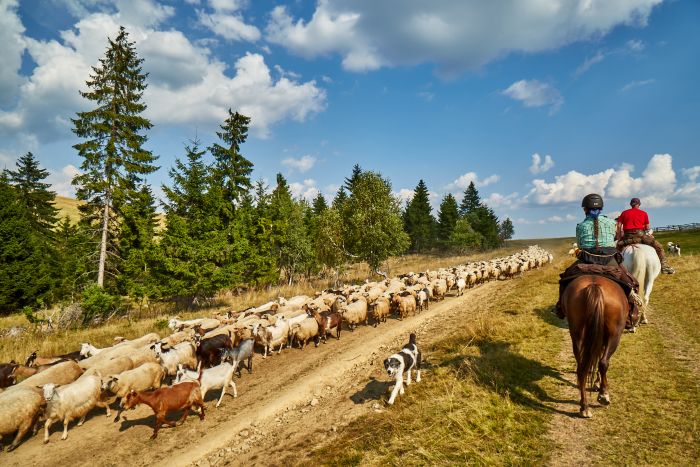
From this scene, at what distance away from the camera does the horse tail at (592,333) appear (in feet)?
19.3

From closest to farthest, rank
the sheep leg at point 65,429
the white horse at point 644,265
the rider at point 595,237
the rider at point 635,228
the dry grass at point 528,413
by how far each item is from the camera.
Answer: the dry grass at point 528,413
the rider at point 595,237
the sheep leg at point 65,429
the white horse at point 644,265
the rider at point 635,228

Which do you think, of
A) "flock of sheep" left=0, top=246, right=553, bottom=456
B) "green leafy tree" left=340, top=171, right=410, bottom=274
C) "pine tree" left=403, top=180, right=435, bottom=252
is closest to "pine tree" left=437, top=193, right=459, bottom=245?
"pine tree" left=403, top=180, right=435, bottom=252

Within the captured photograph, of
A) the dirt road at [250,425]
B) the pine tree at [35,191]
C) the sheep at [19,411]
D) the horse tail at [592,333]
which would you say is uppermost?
the pine tree at [35,191]

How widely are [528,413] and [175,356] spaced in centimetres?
1069

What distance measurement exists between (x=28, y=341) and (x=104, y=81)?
17894 mm

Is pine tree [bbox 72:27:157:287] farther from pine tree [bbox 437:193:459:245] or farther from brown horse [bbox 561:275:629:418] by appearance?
pine tree [bbox 437:193:459:245]

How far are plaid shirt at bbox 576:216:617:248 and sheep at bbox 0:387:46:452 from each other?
14.3 meters

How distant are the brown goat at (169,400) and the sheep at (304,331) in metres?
5.50

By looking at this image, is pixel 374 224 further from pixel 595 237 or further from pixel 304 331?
pixel 595 237

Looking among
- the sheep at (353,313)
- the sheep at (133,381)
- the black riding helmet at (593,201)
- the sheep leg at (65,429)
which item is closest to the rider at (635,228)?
the black riding helmet at (593,201)

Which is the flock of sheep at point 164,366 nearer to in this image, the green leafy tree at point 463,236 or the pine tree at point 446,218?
the green leafy tree at point 463,236

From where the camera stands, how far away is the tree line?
22906 mm

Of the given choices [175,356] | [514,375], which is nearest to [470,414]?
[514,375]

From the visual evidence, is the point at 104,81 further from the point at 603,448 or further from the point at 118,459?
the point at 603,448
